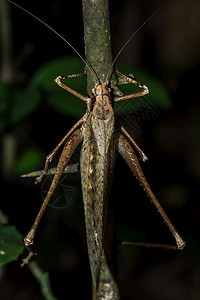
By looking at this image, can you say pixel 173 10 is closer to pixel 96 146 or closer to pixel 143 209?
pixel 143 209

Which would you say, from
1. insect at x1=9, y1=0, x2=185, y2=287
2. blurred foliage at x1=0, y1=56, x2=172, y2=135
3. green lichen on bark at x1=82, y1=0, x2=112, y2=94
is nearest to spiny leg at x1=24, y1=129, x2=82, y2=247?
insect at x1=9, y1=0, x2=185, y2=287

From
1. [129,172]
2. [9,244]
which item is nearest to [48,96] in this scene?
[129,172]

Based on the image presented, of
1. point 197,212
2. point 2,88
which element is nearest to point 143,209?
point 197,212

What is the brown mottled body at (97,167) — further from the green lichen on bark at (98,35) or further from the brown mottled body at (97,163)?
the green lichen on bark at (98,35)

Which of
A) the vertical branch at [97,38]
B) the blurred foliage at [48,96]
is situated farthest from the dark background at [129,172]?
the vertical branch at [97,38]

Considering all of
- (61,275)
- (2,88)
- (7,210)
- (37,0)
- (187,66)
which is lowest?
(61,275)

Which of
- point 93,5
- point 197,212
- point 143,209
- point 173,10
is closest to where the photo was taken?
point 93,5

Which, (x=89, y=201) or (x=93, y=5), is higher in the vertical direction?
(x=93, y=5)

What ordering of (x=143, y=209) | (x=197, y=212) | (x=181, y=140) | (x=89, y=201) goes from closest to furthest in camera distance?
(x=89, y=201)
(x=143, y=209)
(x=197, y=212)
(x=181, y=140)
